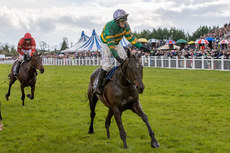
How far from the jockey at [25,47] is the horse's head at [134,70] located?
8000 mm

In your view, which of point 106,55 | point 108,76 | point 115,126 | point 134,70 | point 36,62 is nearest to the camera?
point 134,70

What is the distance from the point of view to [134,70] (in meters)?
5.68

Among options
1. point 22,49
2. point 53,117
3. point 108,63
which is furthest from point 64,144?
point 22,49

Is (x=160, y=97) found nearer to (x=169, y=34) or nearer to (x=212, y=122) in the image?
(x=212, y=122)

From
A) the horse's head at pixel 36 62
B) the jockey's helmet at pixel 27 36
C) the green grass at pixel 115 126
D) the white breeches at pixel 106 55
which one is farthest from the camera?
the jockey's helmet at pixel 27 36

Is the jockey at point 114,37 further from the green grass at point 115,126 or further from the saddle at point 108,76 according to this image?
the green grass at point 115,126

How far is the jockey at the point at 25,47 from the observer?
12.9 metres

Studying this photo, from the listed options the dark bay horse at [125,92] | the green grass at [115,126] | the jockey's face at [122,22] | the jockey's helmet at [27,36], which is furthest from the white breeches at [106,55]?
the jockey's helmet at [27,36]

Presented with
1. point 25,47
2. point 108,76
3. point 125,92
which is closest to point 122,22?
point 108,76

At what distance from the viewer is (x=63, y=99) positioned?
13.3 m

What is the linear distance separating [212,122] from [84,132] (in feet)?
11.6

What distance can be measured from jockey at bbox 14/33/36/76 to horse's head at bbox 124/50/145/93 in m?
8.00

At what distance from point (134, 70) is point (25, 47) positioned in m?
9.06

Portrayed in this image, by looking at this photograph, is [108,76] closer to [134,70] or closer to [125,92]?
[125,92]
